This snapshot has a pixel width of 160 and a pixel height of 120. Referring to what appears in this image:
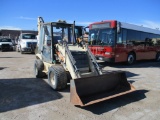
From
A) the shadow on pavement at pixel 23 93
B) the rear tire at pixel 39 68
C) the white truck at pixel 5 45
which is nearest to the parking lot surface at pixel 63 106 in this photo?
the shadow on pavement at pixel 23 93

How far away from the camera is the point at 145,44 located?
1620 cm

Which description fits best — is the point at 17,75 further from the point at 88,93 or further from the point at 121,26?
the point at 121,26

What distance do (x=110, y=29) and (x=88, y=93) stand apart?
745 cm

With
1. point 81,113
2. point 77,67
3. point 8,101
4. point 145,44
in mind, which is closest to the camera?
point 81,113

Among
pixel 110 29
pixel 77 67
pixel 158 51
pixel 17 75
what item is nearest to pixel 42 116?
pixel 77 67

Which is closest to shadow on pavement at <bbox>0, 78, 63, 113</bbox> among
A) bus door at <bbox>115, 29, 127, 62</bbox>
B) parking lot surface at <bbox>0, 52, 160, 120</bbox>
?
parking lot surface at <bbox>0, 52, 160, 120</bbox>

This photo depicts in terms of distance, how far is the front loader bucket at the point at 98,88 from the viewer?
5781 millimetres

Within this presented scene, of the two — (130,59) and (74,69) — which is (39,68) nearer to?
(74,69)

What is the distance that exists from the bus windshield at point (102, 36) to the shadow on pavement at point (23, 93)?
5738 mm

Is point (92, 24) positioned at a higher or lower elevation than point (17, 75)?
higher

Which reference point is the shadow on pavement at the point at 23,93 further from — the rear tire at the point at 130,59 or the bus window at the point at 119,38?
the rear tire at the point at 130,59

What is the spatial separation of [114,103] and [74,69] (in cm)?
178

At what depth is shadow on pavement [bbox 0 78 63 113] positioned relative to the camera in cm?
608

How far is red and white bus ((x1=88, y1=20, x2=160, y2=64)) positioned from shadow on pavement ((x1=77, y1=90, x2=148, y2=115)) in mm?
5944
